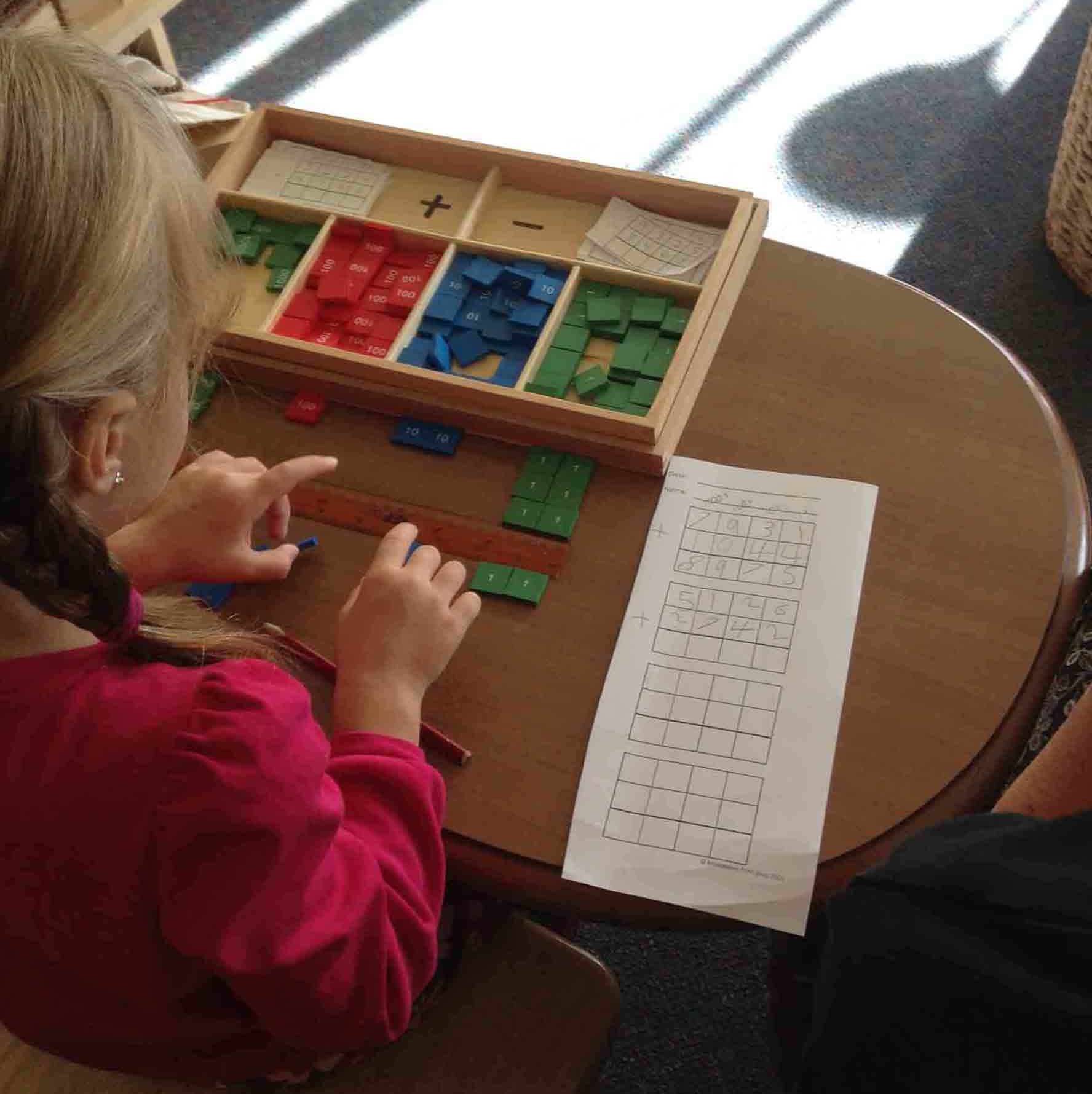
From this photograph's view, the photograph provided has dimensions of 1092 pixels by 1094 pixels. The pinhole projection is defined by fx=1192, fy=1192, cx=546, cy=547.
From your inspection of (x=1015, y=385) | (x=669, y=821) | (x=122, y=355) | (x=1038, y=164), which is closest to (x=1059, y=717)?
(x=1015, y=385)

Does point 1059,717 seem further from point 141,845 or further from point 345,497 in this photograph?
point 141,845

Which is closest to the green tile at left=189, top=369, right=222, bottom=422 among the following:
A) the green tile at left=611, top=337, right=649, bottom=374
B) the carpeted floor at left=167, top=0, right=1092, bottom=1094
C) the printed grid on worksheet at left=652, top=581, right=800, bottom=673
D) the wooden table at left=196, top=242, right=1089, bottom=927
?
the wooden table at left=196, top=242, right=1089, bottom=927

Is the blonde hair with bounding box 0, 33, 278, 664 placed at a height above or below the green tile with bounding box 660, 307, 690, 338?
above

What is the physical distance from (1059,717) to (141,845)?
2.42 ft

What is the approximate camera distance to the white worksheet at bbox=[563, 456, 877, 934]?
2.58 ft

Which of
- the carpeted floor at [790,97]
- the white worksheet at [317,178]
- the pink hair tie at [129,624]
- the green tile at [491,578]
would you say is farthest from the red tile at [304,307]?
the carpeted floor at [790,97]

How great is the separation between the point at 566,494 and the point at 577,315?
7.8 inches

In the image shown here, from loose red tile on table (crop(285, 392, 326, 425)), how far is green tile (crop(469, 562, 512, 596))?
9.4 inches

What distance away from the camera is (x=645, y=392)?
3.36 feet

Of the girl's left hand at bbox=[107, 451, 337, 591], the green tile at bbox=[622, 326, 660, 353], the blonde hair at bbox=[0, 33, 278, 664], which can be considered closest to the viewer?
the blonde hair at bbox=[0, 33, 278, 664]

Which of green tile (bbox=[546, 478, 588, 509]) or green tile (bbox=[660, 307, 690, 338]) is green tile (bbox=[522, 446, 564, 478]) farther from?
green tile (bbox=[660, 307, 690, 338])

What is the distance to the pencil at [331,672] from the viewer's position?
837 mm

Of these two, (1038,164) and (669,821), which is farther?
(1038,164)

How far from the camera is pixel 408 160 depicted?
1234 millimetres
